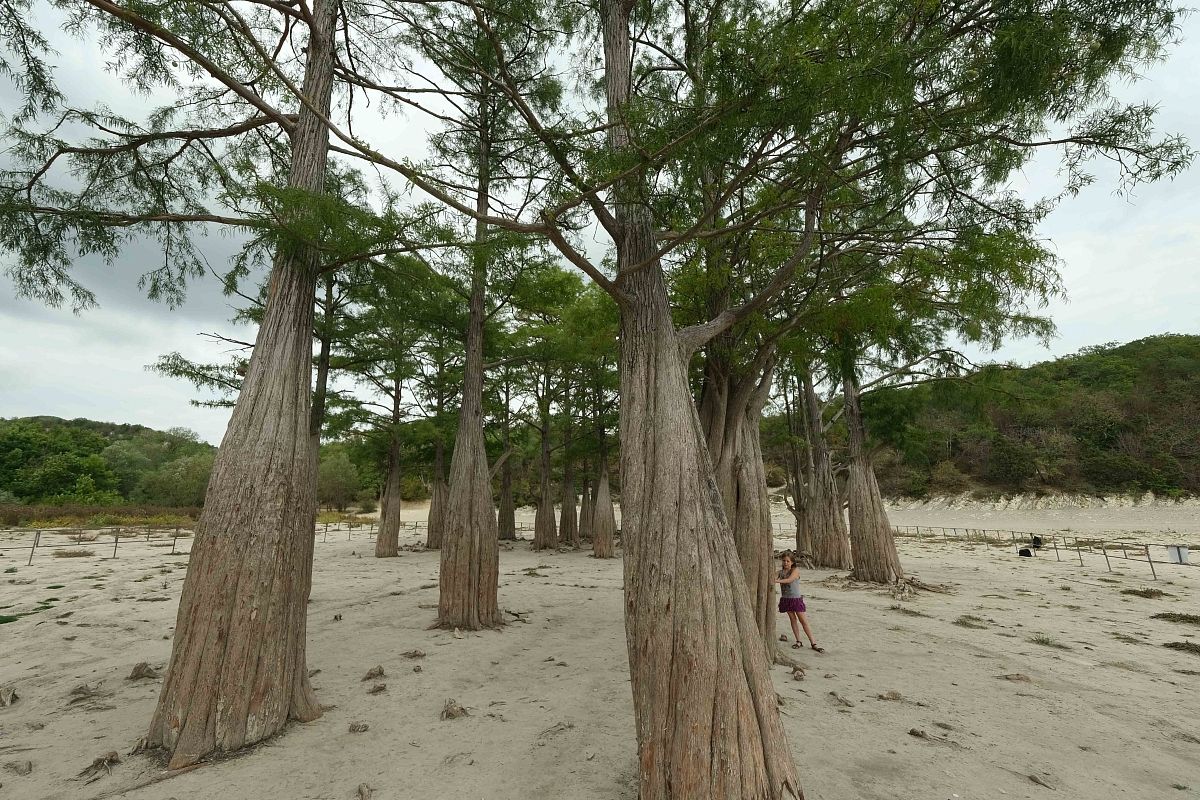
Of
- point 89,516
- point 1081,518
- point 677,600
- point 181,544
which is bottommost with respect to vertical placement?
point 1081,518

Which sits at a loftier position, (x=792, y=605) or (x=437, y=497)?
(x=437, y=497)

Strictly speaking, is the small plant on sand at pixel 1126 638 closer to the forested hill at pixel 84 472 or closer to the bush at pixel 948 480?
the bush at pixel 948 480

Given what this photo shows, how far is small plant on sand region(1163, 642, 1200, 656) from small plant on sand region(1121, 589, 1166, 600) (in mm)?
5447

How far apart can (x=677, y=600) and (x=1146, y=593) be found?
14.7 meters

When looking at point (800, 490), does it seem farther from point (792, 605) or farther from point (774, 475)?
point (774, 475)

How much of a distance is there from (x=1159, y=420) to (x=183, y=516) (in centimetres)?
6551

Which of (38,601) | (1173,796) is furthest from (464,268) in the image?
(38,601)

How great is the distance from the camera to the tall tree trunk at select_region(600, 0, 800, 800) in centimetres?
299

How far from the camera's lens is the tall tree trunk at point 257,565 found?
3885mm

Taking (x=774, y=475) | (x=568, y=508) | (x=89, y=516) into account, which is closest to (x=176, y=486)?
(x=89, y=516)

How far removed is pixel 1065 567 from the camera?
16250 millimetres

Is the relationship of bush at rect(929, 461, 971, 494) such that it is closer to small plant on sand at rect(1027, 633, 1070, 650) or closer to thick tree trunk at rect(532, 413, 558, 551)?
thick tree trunk at rect(532, 413, 558, 551)

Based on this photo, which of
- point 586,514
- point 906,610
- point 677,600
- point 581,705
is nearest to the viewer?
point 677,600

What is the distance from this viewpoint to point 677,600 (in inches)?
129
